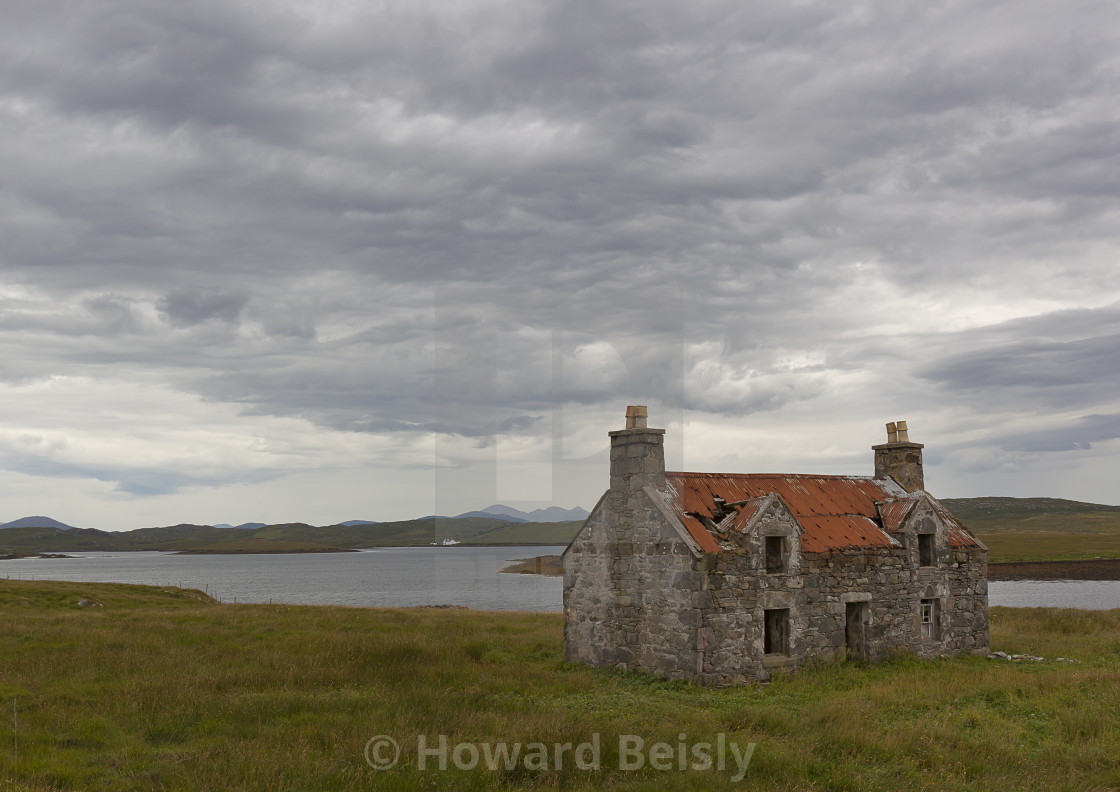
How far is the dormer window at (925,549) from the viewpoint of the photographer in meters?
23.6

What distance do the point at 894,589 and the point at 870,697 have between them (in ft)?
21.1

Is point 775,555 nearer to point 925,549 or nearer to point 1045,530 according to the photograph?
point 925,549

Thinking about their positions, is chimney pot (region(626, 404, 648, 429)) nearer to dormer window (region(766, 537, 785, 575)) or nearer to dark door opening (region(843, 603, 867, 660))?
dormer window (region(766, 537, 785, 575))

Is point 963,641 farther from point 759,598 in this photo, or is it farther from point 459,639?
point 459,639

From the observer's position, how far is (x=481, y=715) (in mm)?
13766

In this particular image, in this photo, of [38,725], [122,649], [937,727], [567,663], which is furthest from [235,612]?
[937,727]

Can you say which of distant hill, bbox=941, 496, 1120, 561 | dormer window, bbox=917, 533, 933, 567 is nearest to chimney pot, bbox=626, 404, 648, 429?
dormer window, bbox=917, 533, 933, 567

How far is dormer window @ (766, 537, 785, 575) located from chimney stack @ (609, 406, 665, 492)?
328cm

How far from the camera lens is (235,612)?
35094 millimetres

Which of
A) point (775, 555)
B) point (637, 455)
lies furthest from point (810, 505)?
point (637, 455)

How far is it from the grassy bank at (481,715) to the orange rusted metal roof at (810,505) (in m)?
3.57

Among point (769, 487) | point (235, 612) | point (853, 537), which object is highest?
point (769, 487)

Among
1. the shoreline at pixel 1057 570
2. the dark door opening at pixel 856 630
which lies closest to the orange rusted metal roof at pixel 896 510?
the dark door opening at pixel 856 630

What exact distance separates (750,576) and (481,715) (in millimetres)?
8357
